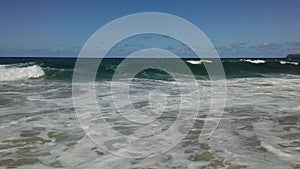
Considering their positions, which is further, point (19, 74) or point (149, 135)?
point (19, 74)

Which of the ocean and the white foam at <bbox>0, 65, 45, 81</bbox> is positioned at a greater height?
the ocean

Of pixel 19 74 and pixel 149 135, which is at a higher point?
pixel 149 135

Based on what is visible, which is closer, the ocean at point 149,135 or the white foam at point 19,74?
the ocean at point 149,135

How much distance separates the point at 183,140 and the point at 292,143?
66.0 inches

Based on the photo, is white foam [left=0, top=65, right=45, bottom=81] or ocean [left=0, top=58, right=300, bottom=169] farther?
white foam [left=0, top=65, right=45, bottom=81]

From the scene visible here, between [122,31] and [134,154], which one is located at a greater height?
[122,31]

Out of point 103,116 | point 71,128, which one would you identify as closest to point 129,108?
point 103,116

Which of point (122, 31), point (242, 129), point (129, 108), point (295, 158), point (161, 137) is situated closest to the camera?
point (295, 158)

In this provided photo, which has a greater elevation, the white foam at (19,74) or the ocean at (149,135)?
the ocean at (149,135)

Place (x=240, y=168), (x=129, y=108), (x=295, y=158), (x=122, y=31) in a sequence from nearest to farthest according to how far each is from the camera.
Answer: (x=240, y=168) < (x=295, y=158) < (x=122, y=31) < (x=129, y=108)

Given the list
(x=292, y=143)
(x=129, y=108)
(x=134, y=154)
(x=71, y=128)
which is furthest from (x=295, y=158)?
(x=129, y=108)

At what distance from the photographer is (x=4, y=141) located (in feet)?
17.8

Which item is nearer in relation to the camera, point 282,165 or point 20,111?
point 282,165

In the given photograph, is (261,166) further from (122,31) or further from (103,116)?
(103,116)
